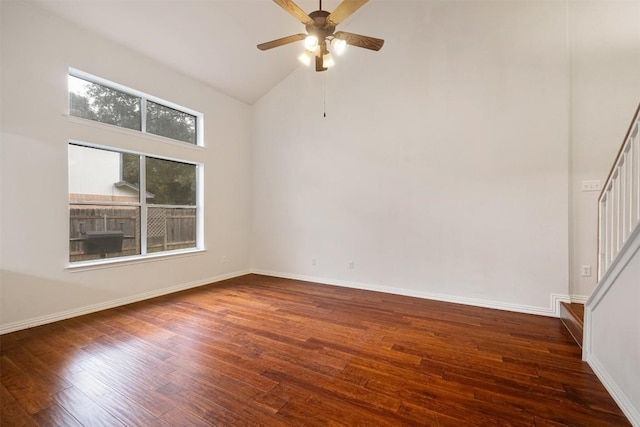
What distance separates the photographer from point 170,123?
13.8 ft

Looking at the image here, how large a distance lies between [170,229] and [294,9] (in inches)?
141

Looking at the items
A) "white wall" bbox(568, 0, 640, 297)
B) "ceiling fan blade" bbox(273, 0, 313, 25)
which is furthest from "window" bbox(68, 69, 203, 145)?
"white wall" bbox(568, 0, 640, 297)

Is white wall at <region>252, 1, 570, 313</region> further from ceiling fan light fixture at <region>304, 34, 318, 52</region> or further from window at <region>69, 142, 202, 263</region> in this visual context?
ceiling fan light fixture at <region>304, 34, 318, 52</region>

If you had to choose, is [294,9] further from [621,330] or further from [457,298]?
[457,298]

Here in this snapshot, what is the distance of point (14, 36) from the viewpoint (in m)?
2.69

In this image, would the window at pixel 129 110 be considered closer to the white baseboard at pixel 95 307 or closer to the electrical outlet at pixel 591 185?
the white baseboard at pixel 95 307

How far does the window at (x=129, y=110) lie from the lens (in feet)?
10.6

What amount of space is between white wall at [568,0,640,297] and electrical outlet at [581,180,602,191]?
0.14 feet

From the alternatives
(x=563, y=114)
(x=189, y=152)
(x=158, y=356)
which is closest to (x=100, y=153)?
(x=189, y=152)

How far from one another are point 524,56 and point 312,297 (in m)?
4.18

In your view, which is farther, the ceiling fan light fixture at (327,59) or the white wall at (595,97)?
the white wall at (595,97)

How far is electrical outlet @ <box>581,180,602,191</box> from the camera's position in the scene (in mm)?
3096

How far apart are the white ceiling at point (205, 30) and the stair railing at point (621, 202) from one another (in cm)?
363

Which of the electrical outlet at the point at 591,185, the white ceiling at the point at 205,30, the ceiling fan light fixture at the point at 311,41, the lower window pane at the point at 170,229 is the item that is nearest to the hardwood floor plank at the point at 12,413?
the lower window pane at the point at 170,229
